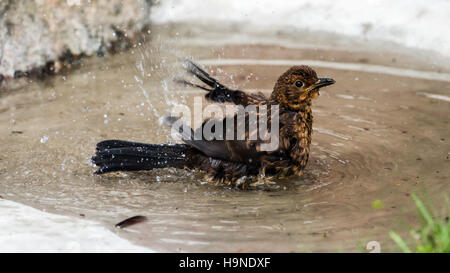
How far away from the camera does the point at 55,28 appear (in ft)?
25.0

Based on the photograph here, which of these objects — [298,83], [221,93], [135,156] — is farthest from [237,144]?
[135,156]

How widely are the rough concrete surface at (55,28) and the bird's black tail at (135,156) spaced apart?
2.86 m

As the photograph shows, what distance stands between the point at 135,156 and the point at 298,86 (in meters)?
1.44

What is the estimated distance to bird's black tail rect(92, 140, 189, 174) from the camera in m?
4.91

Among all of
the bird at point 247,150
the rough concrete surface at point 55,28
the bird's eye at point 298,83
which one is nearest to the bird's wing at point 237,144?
the bird at point 247,150

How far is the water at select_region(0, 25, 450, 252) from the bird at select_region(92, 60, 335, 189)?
0.37ft

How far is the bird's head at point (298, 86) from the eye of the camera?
4.94m

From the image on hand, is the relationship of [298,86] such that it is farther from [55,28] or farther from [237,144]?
[55,28]

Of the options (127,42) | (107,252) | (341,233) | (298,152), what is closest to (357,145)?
(298,152)

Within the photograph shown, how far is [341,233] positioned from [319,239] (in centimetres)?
18

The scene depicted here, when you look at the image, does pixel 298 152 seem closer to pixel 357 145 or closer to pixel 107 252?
pixel 357 145

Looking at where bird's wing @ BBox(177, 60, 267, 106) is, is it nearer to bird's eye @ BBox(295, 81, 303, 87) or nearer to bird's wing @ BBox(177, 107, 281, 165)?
bird's wing @ BBox(177, 107, 281, 165)

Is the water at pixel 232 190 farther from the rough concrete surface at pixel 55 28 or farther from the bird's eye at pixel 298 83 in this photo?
the bird's eye at pixel 298 83

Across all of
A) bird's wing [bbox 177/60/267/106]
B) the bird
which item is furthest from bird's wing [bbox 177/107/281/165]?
bird's wing [bbox 177/60/267/106]
